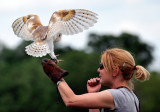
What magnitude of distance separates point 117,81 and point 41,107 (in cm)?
3999

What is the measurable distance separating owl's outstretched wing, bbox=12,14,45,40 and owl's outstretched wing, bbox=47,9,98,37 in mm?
161

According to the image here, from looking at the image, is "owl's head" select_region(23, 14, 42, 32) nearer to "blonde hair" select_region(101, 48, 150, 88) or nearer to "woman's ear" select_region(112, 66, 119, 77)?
"blonde hair" select_region(101, 48, 150, 88)

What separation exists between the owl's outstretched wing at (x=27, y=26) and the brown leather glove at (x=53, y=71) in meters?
0.70

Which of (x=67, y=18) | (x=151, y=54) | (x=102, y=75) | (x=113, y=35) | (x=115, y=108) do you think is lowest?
(x=151, y=54)

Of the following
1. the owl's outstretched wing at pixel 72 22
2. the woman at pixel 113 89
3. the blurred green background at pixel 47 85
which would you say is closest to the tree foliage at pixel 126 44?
the blurred green background at pixel 47 85

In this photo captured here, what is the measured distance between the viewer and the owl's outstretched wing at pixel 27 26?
413cm

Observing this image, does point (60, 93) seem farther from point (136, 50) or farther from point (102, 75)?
point (136, 50)

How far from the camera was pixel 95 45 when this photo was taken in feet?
198

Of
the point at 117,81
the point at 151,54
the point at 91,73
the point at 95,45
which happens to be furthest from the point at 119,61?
the point at 151,54

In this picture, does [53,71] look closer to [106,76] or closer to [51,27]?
[106,76]

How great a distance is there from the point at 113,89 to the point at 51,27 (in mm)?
1051

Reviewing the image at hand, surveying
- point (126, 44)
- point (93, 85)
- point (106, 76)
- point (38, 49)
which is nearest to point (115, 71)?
point (106, 76)

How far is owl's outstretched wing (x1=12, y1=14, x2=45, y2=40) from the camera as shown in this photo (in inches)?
163

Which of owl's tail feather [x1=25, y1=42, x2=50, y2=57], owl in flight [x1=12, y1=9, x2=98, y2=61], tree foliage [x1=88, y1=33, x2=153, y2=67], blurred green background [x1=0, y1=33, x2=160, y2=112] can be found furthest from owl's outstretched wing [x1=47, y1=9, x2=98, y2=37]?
tree foliage [x1=88, y1=33, x2=153, y2=67]
